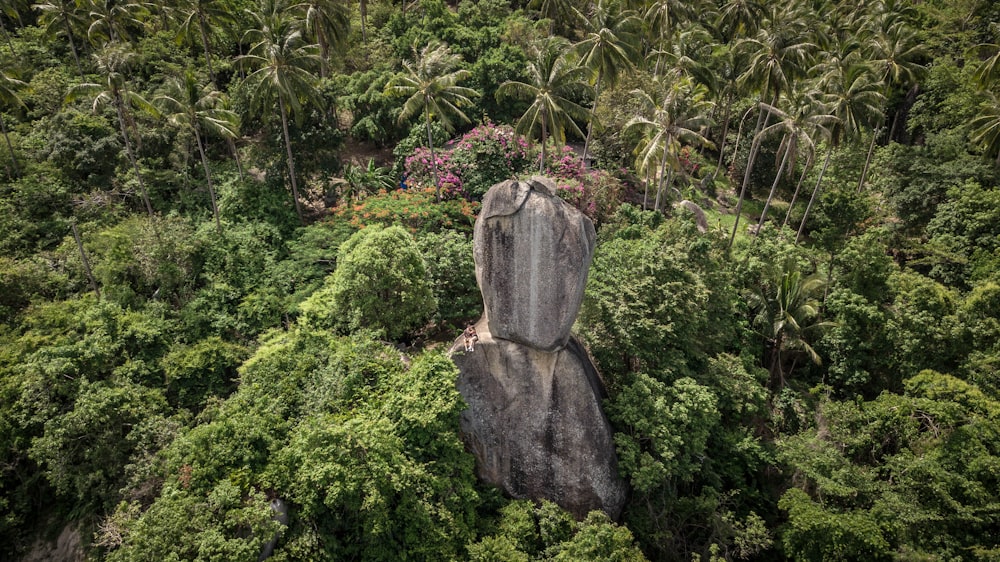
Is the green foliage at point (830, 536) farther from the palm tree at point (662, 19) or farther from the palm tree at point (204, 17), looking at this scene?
the palm tree at point (204, 17)

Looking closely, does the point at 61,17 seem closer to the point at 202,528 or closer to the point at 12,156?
the point at 12,156

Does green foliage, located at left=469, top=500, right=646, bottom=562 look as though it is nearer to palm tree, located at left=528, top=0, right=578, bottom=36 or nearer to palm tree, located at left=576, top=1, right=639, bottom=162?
palm tree, located at left=576, top=1, right=639, bottom=162

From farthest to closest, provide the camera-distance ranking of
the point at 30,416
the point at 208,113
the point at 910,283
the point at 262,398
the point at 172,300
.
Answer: the point at 208,113 < the point at 172,300 < the point at 910,283 < the point at 30,416 < the point at 262,398

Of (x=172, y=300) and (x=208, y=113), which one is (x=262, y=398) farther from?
(x=208, y=113)

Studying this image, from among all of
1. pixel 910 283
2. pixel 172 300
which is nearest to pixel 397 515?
pixel 172 300

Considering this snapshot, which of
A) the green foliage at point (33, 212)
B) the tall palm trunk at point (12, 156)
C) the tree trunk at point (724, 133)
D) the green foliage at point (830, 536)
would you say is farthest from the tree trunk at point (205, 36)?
the green foliage at point (830, 536)

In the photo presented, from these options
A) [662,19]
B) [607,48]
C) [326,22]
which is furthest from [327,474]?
[662,19]
